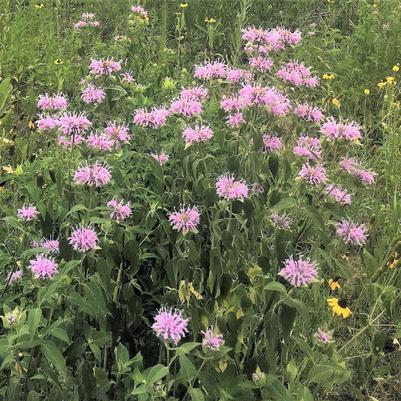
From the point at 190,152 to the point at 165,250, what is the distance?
340mm

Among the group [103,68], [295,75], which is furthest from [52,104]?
[295,75]

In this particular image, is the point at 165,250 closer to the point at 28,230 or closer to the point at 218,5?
the point at 28,230

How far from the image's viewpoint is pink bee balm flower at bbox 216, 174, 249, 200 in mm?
1602

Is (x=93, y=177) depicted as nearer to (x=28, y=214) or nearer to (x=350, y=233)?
(x=28, y=214)

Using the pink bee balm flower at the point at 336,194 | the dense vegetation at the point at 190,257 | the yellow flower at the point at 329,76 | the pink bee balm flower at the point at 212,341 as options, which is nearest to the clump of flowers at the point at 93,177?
the dense vegetation at the point at 190,257

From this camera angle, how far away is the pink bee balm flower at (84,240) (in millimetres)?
1514

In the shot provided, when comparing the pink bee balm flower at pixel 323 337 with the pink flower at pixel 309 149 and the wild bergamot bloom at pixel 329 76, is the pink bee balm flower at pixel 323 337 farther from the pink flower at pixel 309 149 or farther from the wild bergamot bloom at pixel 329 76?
the wild bergamot bloom at pixel 329 76

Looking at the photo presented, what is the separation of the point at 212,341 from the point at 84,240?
43cm

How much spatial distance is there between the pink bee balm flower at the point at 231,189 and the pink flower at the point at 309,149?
22 cm

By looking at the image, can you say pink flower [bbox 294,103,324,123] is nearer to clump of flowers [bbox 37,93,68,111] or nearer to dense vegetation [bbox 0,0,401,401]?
dense vegetation [bbox 0,0,401,401]

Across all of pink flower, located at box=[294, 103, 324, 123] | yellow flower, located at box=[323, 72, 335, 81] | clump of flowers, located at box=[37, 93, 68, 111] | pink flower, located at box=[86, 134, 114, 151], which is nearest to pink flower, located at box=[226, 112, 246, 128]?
pink flower, located at box=[294, 103, 324, 123]

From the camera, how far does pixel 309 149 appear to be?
177cm

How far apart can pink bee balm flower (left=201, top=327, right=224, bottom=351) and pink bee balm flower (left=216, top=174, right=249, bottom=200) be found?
1.26 feet

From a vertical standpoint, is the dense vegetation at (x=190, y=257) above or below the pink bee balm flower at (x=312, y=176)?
below
